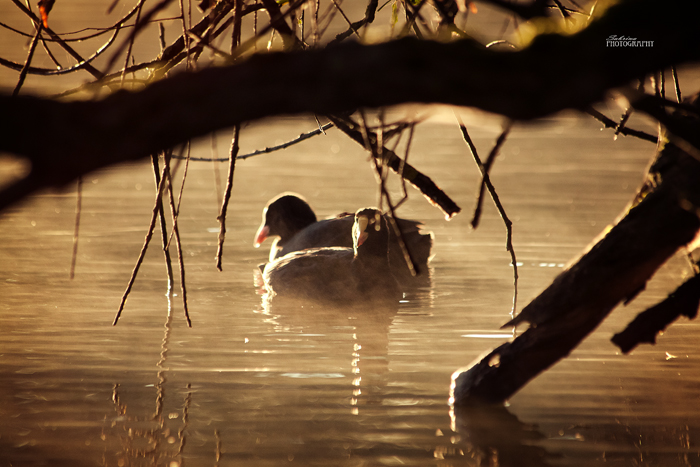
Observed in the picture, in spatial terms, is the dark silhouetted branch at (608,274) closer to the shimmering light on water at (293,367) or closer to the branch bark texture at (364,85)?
the shimmering light on water at (293,367)

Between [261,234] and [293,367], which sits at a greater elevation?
[261,234]

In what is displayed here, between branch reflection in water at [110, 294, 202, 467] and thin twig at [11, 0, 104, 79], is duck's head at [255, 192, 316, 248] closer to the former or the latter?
branch reflection in water at [110, 294, 202, 467]

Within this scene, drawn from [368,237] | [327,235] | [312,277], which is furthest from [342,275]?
[327,235]

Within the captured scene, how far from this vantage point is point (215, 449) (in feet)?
12.6

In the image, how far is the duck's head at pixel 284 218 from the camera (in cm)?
929

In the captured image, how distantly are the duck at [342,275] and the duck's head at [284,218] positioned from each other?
163cm

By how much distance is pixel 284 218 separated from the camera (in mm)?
9320

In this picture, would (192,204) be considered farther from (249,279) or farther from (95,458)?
(95,458)

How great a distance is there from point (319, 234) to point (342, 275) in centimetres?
146

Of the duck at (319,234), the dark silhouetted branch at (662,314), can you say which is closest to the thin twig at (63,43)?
the dark silhouetted branch at (662,314)

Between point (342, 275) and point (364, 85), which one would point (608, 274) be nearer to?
point (364, 85)

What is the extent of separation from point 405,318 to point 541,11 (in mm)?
4730

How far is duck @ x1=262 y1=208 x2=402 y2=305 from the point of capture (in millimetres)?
7305

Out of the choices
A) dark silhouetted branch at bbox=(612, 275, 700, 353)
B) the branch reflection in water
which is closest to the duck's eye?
the branch reflection in water
